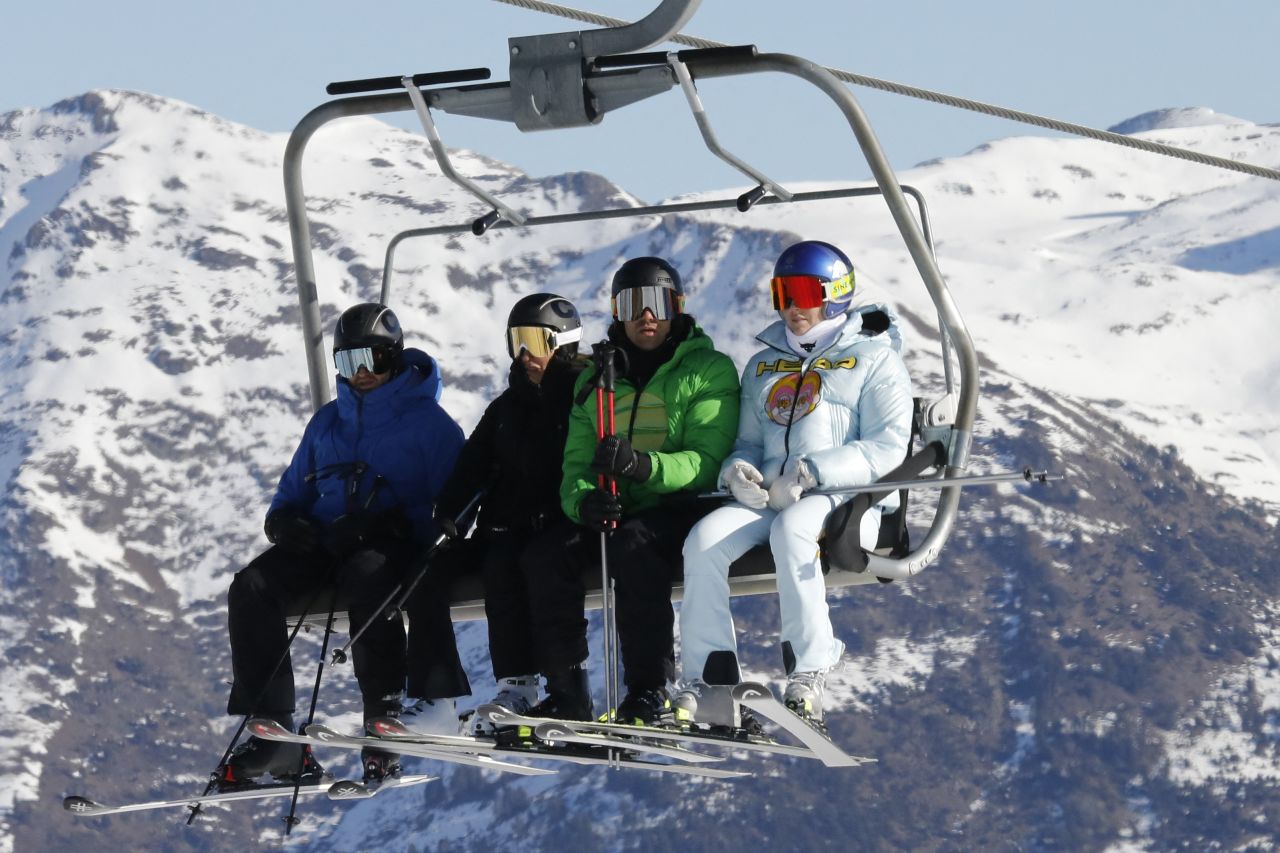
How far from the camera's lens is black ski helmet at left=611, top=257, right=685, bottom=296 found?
9547 millimetres

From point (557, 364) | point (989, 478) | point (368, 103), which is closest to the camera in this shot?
point (989, 478)

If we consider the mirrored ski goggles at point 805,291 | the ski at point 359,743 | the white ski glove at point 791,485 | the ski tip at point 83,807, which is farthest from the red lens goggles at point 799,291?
the ski tip at point 83,807

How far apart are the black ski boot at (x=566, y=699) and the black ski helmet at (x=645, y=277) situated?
64.6 inches

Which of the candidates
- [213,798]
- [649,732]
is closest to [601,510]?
[649,732]

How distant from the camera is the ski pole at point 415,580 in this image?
9914mm

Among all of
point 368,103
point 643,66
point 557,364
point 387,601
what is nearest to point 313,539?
point 387,601

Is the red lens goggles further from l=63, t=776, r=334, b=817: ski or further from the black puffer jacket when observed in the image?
l=63, t=776, r=334, b=817: ski

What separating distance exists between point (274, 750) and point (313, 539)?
98 centimetres

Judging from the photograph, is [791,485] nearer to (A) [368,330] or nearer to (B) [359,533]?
(B) [359,533]

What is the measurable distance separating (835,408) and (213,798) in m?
3.17

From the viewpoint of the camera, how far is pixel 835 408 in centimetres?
941

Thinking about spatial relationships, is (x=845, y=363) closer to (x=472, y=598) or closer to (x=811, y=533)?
(x=811, y=533)

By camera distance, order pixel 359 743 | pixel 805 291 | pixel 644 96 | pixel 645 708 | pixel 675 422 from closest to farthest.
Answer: pixel 644 96, pixel 645 708, pixel 805 291, pixel 675 422, pixel 359 743

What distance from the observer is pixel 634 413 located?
9539 millimetres
